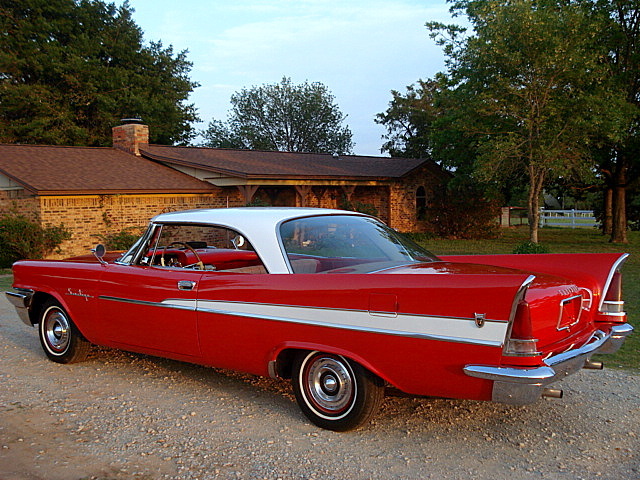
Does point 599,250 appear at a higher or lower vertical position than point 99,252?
lower

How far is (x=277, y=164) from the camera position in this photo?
81.3ft

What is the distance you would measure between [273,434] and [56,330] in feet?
10.3

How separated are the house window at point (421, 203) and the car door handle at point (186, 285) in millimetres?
24124

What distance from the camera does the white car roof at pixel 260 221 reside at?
4523 mm

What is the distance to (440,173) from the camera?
28.8 meters

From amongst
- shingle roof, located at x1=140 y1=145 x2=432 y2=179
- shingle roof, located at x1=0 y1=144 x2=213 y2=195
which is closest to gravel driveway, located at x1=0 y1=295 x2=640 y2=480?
shingle roof, located at x1=0 y1=144 x2=213 y2=195

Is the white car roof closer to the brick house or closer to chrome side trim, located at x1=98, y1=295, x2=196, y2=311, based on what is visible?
chrome side trim, located at x1=98, y1=295, x2=196, y2=311

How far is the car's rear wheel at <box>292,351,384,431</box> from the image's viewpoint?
159 inches

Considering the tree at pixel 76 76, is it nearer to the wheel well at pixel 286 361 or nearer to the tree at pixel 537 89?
the tree at pixel 537 89

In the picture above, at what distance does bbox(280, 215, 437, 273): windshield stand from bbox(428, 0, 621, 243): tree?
14820 millimetres

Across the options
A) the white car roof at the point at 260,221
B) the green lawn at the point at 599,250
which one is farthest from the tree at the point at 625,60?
the white car roof at the point at 260,221

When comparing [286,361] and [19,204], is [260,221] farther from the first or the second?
[19,204]

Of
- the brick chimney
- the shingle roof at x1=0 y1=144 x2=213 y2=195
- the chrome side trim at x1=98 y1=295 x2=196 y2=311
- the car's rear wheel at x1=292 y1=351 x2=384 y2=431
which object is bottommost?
the car's rear wheel at x1=292 y1=351 x2=384 y2=431

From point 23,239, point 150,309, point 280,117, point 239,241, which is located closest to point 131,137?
point 23,239
